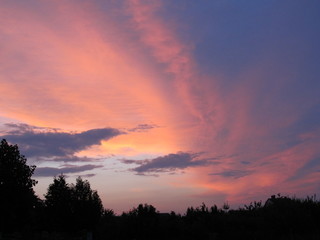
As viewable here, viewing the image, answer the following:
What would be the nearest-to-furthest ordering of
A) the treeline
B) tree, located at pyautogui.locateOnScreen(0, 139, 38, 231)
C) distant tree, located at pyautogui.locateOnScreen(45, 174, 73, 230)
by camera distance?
the treeline → tree, located at pyautogui.locateOnScreen(0, 139, 38, 231) → distant tree, located at pyautogui.locateOnScreen(45, 174, 73, 230)

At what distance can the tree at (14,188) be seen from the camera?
84.7 ft

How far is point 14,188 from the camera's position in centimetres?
2600

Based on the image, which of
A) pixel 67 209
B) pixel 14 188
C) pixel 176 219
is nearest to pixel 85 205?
pixel 67 209

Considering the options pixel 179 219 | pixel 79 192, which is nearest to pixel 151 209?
pixel 179 219

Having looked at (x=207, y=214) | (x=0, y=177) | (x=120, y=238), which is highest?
(x=0, y=177)

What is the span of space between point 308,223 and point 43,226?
30.3 meters

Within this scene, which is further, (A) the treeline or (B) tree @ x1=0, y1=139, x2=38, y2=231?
(B) tree @ x1=0, y1=139, x2=38, y2=231

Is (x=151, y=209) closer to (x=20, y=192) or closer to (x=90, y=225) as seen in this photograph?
(x=20, y=192)

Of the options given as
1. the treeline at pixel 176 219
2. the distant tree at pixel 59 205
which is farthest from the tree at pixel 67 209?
the treeline at pixel 176 219

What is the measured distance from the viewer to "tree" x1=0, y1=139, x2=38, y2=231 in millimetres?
25812

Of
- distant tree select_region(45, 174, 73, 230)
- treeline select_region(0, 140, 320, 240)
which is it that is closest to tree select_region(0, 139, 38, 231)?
treeline select_region(0, 140, 320, 240)

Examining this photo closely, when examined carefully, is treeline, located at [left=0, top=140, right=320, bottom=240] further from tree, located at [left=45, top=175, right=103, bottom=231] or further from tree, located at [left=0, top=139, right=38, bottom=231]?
tree, located at [left=45, top=175, right=103, bottom=231]

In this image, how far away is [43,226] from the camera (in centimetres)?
4256

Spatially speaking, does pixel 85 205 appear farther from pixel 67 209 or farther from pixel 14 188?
pixel 14 188
